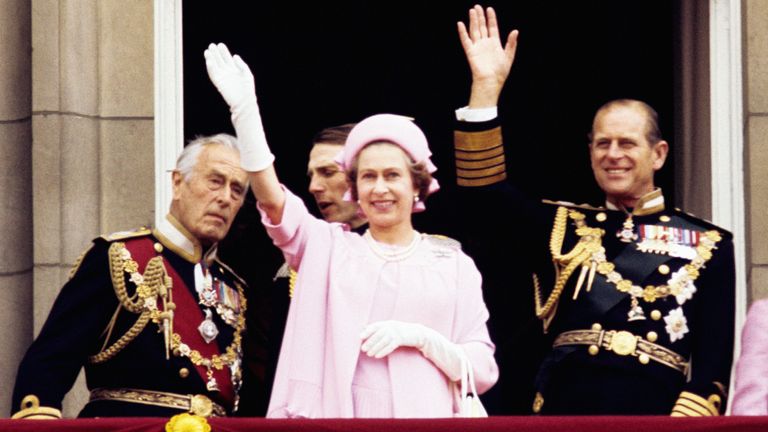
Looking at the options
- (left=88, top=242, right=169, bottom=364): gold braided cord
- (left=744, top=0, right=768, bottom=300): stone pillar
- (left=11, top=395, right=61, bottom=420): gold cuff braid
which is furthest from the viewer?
(left=744, top=0, right=768, bottom=300): stone pillar

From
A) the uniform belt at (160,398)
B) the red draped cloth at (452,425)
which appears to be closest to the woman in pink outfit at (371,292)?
the red draped cloth at (452,425)

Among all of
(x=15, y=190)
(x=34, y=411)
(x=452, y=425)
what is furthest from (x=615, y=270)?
(x=15, y=190)

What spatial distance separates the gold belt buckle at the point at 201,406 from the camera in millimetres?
8516

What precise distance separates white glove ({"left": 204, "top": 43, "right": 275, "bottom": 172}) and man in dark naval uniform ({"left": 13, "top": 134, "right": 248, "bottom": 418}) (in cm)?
95

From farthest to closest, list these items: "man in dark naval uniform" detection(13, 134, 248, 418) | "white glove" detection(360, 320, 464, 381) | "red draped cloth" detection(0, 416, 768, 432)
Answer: "man in dark naval uniform" detection(13, 134, 248, 418), "white glove" detection(360, 320, 464, 381), "red draped cloth" detection(0, 416, 768, 432)

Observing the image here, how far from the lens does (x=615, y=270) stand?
28.5 ft

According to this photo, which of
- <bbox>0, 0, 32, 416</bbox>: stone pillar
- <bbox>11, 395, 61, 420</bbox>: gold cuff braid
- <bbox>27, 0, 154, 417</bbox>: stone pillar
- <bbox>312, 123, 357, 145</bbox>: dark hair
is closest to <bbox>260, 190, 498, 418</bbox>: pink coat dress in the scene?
<bbox>11, 395, 61, 420</bbox>: gold cuff braid

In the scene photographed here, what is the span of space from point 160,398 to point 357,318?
1.00 metres

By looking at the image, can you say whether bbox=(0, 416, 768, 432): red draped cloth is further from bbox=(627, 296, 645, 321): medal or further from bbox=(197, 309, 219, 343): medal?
bbox=(197, 309, 219, 343): medal

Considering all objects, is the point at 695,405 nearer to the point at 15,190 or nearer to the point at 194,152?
the point at 194,152

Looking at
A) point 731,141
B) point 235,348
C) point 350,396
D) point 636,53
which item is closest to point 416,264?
point 350,396

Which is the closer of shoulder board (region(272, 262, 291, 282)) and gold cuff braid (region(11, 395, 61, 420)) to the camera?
gold cuff braid (region(11, 395, 61, 420))

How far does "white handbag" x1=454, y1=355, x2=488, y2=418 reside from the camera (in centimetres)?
783

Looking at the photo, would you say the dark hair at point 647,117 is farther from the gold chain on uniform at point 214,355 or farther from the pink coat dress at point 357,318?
the gold chain on uniform at point 214,355
